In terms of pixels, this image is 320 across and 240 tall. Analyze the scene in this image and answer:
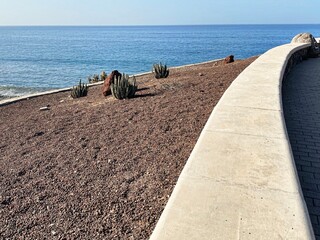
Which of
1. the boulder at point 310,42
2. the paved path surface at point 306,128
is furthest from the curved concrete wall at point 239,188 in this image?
the boulder at point 310,42

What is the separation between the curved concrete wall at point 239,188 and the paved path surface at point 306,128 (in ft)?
1.47

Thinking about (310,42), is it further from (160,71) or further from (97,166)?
(97,166)

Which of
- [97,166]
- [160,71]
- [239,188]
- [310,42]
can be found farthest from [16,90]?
[239,188]

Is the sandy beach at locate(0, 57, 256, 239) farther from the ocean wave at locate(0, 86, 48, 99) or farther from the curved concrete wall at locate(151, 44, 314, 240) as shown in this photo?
the ocean wave at locate(0, 86, 48, 99)

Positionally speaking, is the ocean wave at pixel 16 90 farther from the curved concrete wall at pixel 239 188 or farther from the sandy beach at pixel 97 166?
the curved concrete wall at pixel 239 188

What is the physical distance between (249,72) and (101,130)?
14.9 feet

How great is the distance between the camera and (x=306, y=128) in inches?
220

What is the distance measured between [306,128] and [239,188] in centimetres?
339

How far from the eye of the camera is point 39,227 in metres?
3.14

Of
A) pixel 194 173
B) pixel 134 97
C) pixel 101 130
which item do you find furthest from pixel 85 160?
pixel 134 97

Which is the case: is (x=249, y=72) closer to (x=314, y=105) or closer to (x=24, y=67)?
(x=314, y=105)

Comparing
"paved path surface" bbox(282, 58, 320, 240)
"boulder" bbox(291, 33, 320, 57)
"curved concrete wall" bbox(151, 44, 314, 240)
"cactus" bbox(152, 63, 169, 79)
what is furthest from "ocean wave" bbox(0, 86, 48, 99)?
"curved concrete wall" bbox(151, 44, 314, 240)

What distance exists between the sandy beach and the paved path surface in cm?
151

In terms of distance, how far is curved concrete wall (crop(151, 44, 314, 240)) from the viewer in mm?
2312
